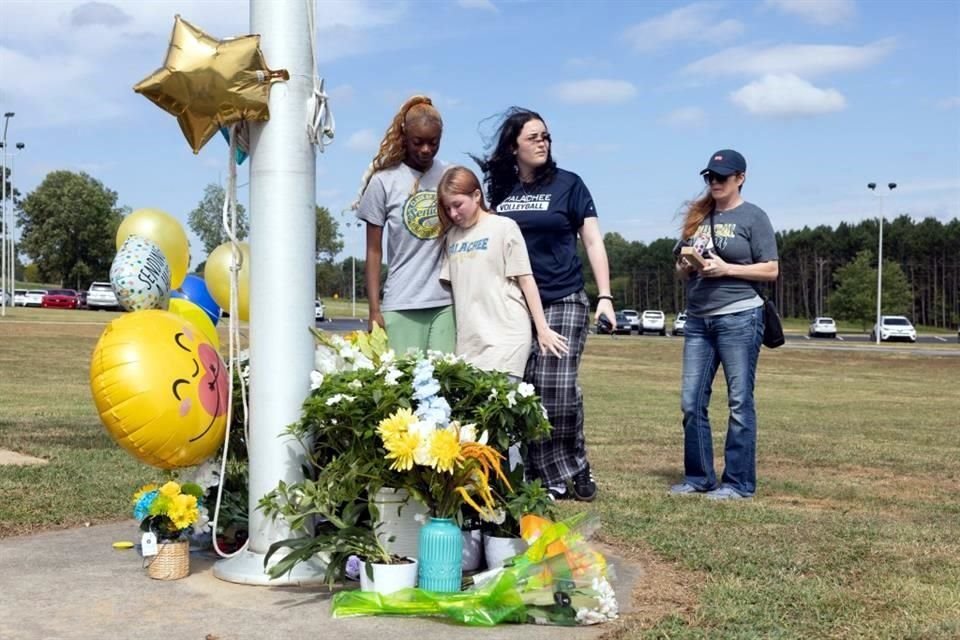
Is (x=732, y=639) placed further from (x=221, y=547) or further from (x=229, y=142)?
(x=229, y=142)

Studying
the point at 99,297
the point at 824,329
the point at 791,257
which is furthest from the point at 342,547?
the point at 791,257

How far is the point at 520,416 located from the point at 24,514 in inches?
117

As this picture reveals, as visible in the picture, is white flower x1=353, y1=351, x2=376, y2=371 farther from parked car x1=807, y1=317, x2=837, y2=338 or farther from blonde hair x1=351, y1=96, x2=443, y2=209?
parked car x1=807, y1=317, x2=837, y2=338

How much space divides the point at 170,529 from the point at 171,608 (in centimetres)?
48

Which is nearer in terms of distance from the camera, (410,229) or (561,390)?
(410,229)

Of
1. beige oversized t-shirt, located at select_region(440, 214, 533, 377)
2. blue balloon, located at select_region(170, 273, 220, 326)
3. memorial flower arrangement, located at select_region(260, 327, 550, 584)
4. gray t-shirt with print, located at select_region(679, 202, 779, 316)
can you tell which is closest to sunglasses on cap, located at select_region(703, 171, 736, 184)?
gray t-shirt with print, located at select_region(679, 202, 779, 316)

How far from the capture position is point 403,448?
3.70 m

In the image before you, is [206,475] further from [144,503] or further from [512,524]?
[512,524]

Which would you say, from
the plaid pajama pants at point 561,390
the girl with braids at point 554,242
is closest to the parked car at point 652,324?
the plaid pajama pants at point 561,390

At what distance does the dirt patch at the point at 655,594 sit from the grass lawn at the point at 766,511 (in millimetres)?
10

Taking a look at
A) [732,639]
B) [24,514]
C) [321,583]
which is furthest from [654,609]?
[24,514]

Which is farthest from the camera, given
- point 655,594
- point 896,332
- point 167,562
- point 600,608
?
point 896,332

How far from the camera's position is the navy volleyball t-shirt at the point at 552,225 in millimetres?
5602

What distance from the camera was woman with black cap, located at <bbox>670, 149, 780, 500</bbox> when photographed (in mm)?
6125
